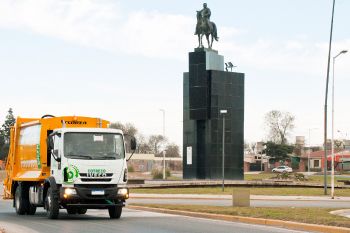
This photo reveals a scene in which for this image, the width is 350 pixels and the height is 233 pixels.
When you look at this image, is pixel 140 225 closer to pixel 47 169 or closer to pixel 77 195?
pixel 77 195

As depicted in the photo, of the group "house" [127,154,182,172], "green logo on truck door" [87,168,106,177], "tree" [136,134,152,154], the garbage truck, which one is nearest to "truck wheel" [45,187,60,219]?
the garbage truck

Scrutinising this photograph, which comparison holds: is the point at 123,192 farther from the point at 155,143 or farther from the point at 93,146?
the point at 155,143

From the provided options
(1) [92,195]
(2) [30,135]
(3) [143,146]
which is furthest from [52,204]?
(3) [143,146]

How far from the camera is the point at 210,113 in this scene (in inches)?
2382

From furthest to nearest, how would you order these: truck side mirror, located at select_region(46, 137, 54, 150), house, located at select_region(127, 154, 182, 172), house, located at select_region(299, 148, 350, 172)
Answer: house, located at select_region(299, 148, 350, 172), house, located at select_region(127, 154, 182, 172), truck side mirror, located at select_region(46, 137, 54, 150)

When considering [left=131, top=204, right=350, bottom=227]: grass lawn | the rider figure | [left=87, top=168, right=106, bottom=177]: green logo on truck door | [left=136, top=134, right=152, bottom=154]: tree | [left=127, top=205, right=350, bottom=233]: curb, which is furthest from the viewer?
[left=136, top=134, right=152, bottom=154]: tree

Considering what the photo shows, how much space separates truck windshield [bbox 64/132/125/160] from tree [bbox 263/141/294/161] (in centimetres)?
11588

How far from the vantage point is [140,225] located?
20.5 m

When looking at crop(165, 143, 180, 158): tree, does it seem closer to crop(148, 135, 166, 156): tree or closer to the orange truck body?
crop(148, 135, 166, 156): tree

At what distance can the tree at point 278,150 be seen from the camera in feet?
450

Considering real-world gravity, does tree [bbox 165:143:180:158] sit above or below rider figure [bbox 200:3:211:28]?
below

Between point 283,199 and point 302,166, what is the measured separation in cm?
11711

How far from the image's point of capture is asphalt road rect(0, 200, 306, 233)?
61.6 ft

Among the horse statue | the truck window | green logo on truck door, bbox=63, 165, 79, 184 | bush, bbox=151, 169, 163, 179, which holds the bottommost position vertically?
bush, bbox=151, 169, 163, 179
